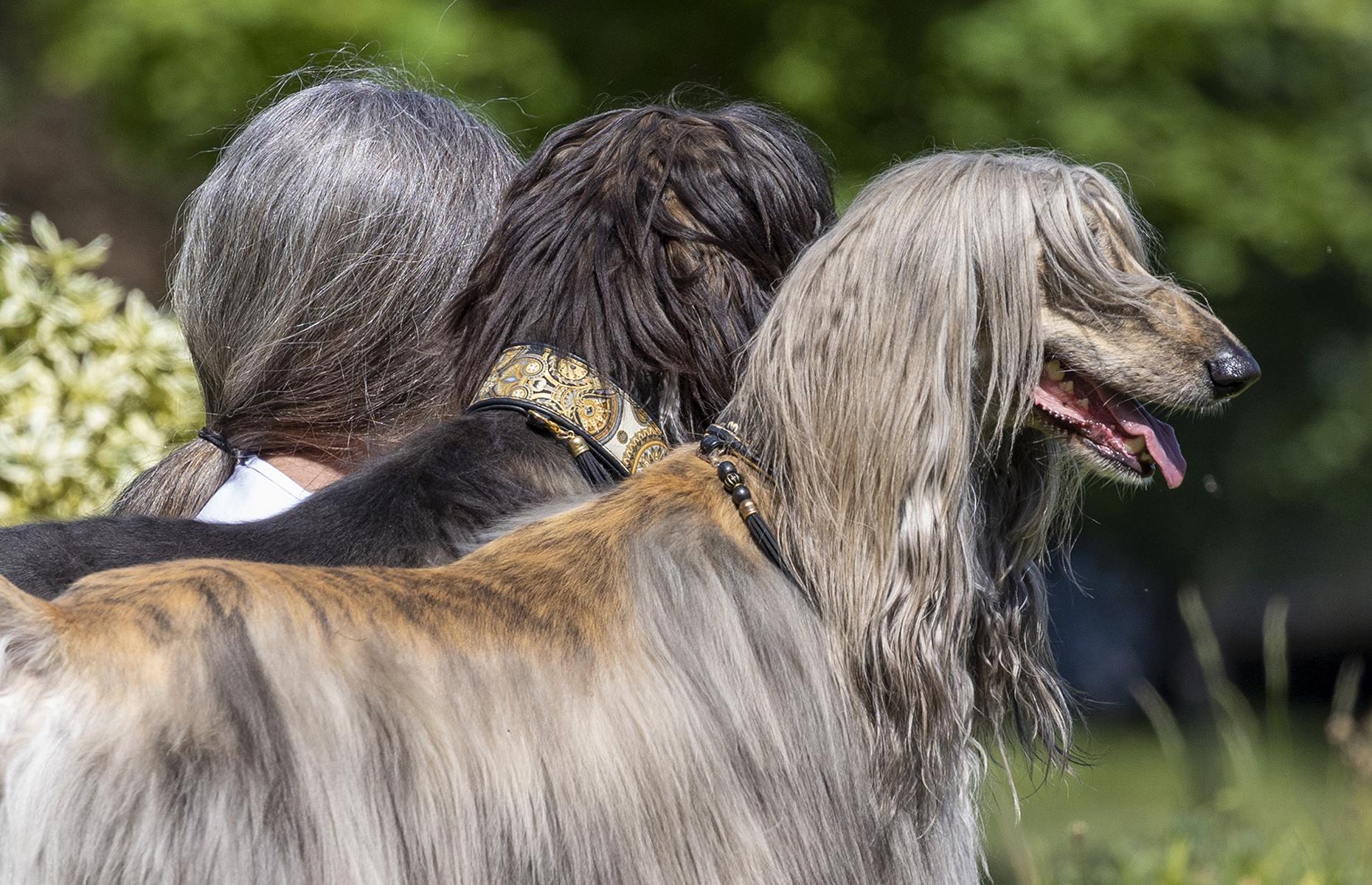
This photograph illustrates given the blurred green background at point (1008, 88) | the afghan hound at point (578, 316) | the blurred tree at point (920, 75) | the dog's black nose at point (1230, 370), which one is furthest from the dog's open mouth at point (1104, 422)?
the blurred tree at point (920, 75)

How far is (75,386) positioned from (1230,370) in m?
3.57

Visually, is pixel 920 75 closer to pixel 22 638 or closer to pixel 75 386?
pixel 75 386

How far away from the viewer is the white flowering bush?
14.3 ft

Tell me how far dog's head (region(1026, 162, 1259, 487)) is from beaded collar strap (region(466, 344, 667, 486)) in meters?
0.65

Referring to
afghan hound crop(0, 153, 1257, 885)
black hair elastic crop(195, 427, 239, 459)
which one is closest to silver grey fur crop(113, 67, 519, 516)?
black hair elastic crop(195, 427, 239, 459)

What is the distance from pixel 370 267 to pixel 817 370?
4.21 ft

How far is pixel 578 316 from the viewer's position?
2635 millimetres

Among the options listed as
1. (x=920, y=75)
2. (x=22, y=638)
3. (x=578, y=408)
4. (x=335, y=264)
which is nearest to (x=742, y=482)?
(x=578, y=408)

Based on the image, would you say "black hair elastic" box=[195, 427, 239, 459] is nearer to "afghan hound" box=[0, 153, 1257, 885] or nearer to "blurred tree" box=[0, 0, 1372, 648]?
"afghan hound" box=[0, 153, 1257, 885]

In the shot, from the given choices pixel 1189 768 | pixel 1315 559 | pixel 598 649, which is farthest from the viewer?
pixel 1315 559

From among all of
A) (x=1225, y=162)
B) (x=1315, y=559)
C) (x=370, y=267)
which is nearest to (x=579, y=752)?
(x=370, y=267)

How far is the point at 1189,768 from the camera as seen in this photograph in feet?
15.0

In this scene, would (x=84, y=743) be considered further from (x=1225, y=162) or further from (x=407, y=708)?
(x=1225, y=162)

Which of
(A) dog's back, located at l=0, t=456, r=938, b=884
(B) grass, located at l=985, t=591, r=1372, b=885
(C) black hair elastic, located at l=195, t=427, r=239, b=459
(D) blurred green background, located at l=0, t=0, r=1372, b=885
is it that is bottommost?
(B) grass, located at l=985, t=591, r=1372, b=885
